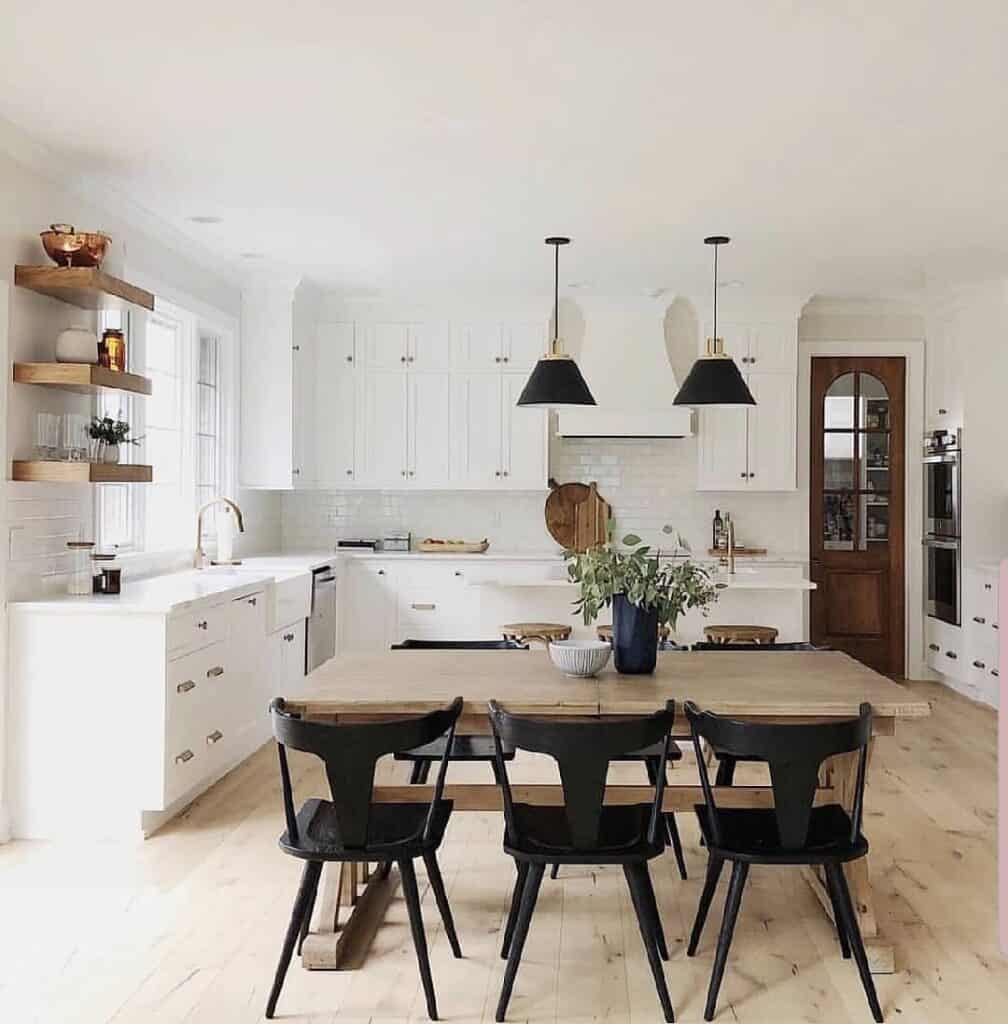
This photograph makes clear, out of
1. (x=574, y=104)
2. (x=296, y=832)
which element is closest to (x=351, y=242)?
(x=574, y=104)

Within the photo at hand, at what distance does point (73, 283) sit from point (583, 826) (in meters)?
2.91

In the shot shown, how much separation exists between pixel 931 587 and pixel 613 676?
491 cm

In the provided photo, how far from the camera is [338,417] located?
26.5ft

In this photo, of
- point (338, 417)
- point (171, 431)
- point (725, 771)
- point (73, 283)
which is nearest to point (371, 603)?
point (338, 417)

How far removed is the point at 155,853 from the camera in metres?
4.33

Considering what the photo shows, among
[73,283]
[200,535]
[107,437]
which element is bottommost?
[200,535]

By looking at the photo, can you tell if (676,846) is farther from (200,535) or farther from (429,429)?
(429,429)

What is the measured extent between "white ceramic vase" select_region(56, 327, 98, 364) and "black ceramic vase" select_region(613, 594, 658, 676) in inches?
92.5

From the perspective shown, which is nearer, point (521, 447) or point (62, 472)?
point (62, 472)

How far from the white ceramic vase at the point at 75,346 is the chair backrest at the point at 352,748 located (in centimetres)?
221

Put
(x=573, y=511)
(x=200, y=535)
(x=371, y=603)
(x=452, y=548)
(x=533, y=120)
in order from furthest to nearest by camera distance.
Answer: (x=573, y=511) → (x=452, y=548) → (x=371, y=603) → (x=200, y=535) → (x=533, y=120)

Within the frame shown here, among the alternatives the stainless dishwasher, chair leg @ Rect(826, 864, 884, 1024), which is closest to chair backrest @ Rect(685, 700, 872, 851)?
chair leg @ Rect(826, 864, 884, 1024)

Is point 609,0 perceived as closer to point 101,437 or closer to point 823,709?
point 823,709

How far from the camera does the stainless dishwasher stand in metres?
6.94
